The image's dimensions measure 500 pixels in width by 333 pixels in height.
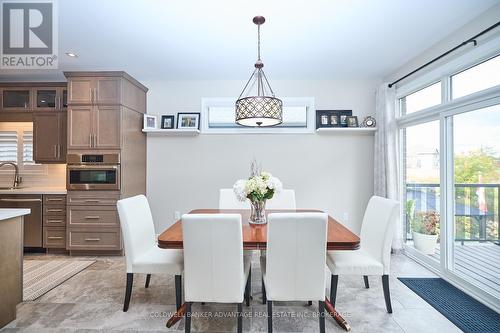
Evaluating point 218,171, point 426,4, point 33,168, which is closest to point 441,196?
point 426,4

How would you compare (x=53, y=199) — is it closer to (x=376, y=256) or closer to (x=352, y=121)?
(x=376, y=256)

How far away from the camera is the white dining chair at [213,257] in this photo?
1498 mm

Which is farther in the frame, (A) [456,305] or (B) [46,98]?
(B) [46,98]

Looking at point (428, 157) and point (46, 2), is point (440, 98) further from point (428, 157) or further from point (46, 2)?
A: point (46, 2)

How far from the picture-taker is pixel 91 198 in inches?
127

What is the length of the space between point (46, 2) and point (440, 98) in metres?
4.24

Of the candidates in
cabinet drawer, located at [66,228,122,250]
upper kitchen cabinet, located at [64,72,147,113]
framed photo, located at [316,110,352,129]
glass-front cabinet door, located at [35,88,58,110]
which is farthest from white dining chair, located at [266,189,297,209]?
glass-front cabinet door, located at [35,88,58,110]

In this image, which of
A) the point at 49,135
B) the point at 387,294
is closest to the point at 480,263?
the point at 387,294

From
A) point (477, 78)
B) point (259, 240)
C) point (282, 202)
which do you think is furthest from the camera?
point (282, 202)

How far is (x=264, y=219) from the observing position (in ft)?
7.29

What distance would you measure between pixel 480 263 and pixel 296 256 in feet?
7.42

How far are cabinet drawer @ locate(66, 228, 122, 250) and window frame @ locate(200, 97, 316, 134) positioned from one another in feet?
6.81

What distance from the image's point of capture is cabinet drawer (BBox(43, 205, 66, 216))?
3.33 meters

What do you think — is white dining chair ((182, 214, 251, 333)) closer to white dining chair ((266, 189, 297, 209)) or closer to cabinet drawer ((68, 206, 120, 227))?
white dining chair ((266, 189, 297, 209))
